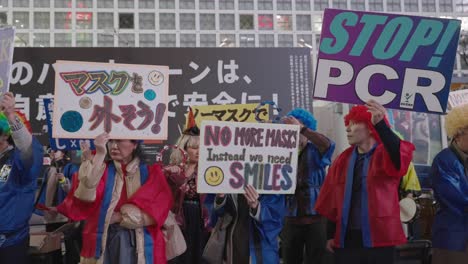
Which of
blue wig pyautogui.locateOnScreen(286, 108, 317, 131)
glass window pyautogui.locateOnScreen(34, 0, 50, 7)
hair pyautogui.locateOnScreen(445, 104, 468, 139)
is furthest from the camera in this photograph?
glass window pyautogui.locateOnScreen(34, 0, 50, 7)

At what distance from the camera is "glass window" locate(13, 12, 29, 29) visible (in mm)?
9555

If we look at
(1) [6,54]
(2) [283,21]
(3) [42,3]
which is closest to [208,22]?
(2) [283,21]

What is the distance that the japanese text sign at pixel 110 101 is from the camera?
2.53 m

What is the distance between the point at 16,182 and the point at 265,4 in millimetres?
8777

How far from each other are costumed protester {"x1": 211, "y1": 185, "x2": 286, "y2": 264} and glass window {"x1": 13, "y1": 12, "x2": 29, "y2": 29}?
8711 mm

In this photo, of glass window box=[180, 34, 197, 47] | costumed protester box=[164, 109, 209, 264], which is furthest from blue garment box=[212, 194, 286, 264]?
glass window box=[180, 34, 197, 47]

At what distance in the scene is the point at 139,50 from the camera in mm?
5566

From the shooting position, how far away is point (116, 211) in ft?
7.82

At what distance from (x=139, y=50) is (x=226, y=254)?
360 centimetres

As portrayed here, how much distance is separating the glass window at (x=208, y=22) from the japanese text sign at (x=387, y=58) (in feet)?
25.7

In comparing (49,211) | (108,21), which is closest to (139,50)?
(49,211)

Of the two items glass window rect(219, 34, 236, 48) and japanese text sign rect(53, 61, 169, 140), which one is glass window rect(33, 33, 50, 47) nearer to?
glass window rect(219, 34, 236, 48)

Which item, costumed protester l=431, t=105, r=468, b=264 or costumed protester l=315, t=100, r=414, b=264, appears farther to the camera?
costumed protester l=431, t=105, r=468, b=264

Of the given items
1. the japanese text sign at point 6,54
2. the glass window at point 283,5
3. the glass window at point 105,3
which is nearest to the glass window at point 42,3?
the glass window at point 105,3
